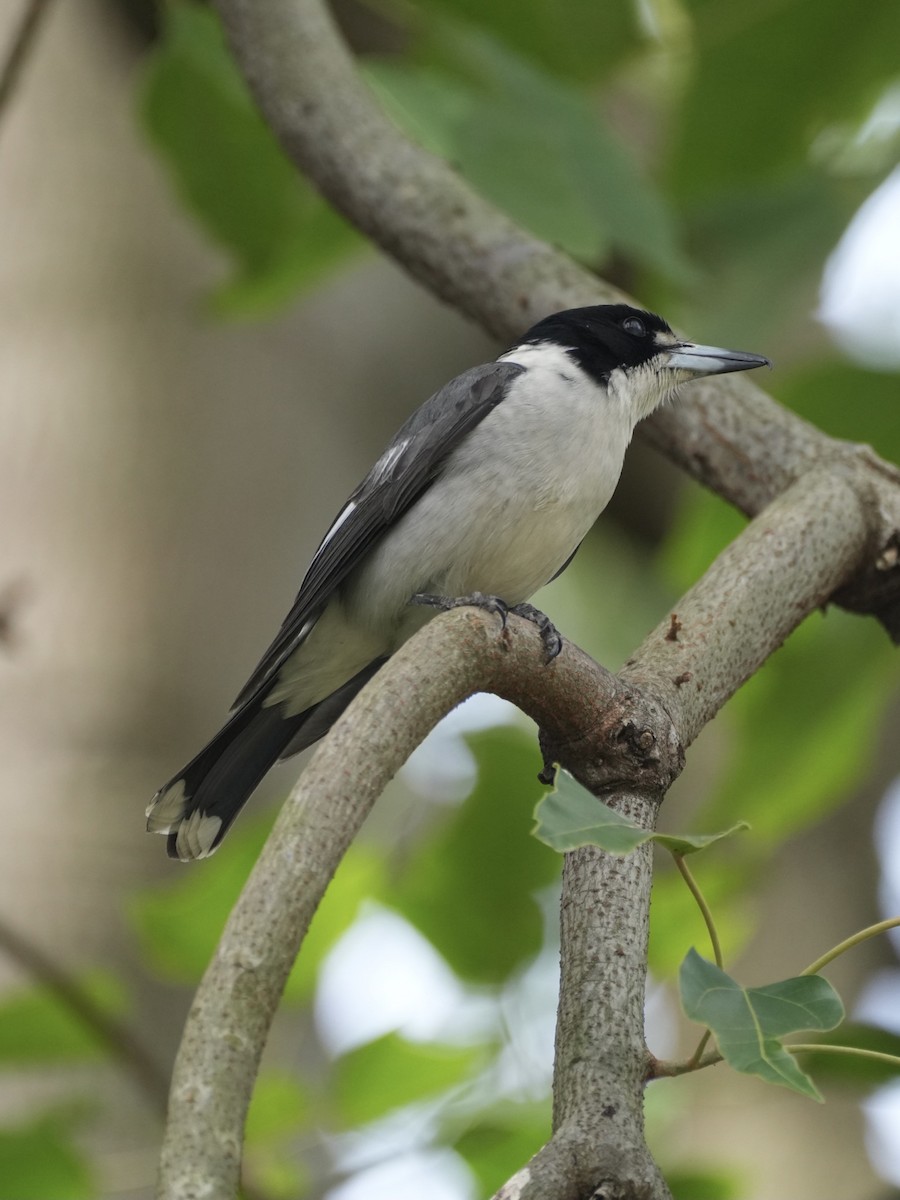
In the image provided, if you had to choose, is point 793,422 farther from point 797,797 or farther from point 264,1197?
point 264,1197

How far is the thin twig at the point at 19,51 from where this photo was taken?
279 cm

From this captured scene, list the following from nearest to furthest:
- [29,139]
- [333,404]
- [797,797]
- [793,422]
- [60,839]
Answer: [793,422] < [797,797] < [60,839] < [29,139] < [333,404]

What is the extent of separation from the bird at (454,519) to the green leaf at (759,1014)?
48.2 inches

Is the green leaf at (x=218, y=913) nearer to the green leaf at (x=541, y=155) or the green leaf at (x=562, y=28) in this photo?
the green leaf at (x=541, y=155)

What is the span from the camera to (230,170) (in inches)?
133

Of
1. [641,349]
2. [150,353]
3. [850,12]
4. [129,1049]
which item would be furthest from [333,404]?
[129,1049]

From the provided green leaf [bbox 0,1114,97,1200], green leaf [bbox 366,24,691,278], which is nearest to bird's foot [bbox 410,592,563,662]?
green leaf [bbox 366,24,691,278]

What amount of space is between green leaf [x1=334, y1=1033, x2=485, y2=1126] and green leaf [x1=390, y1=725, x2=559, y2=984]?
0.19 meters

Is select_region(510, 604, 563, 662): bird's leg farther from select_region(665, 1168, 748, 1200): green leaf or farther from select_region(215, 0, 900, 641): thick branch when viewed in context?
select_region(665, 1168, 748, 1200): green leaf

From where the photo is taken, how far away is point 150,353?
14.5 feet

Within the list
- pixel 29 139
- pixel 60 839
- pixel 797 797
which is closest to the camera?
pixel 797 797

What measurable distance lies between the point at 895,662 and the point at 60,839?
6.91 ft

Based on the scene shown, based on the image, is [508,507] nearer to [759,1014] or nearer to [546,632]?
[546,632]

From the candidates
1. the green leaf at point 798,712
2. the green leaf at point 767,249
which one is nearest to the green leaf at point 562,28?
the green leaf at point 767,249
